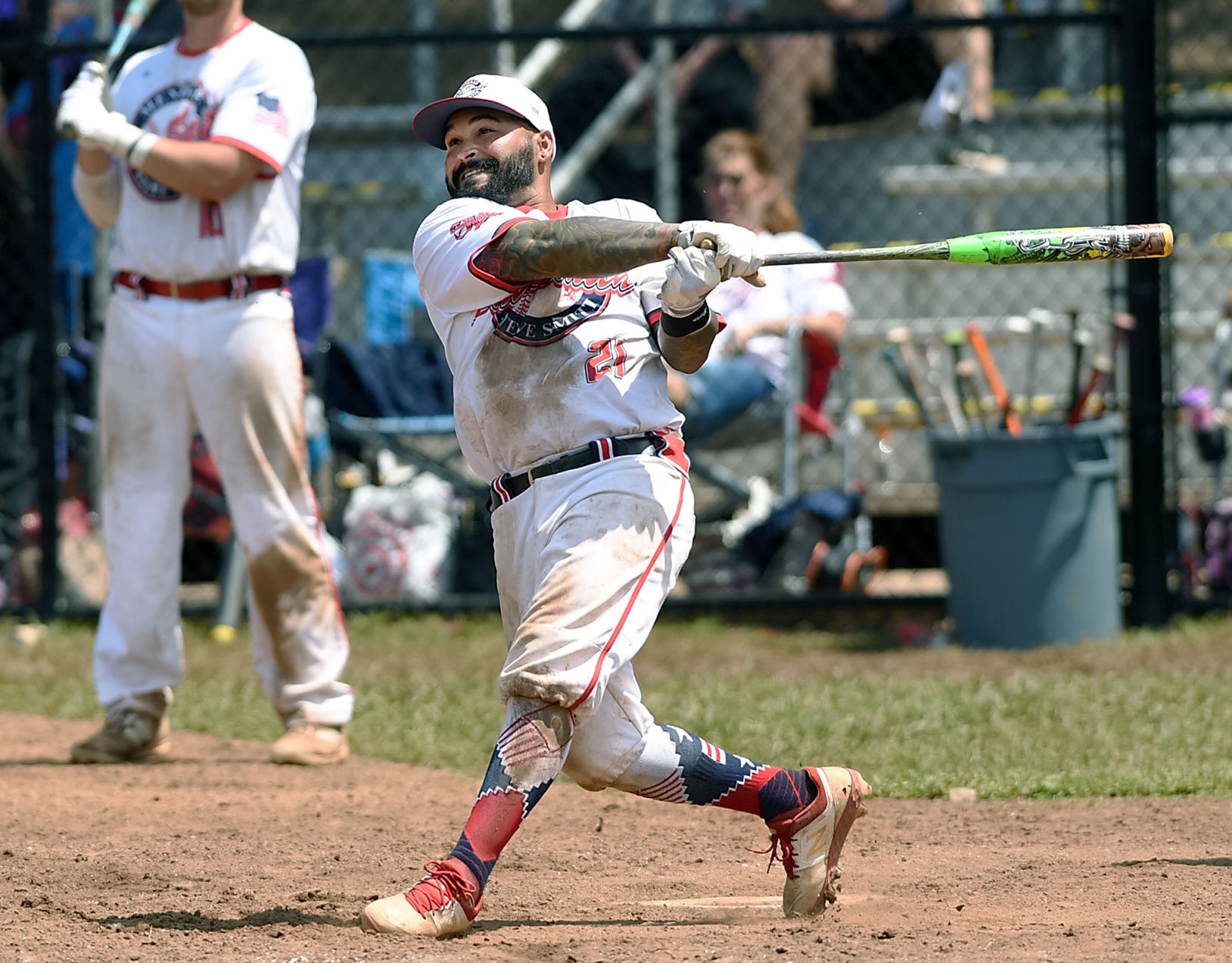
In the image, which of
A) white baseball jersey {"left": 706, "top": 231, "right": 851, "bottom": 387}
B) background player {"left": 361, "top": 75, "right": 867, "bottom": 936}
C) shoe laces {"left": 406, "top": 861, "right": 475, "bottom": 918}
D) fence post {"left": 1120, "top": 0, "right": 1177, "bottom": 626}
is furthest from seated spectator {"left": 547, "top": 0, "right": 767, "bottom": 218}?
shoe laces {"left": 406, "top": 861, "right": 475, "bottom": 918}

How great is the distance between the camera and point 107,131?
5.02 meters

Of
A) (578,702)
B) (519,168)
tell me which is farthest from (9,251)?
(578,702)

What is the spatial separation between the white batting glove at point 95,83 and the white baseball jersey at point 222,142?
0.09m

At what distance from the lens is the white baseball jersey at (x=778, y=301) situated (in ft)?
26.1

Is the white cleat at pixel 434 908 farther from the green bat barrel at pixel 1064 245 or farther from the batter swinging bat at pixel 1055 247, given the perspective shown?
the green bat barrel at pixel 1064 245

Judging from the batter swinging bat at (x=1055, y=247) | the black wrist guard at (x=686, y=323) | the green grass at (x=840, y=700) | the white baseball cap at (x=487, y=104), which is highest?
the white baseball cap at (x=487, y=104)

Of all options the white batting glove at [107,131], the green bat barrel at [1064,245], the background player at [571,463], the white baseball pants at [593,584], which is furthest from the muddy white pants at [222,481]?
the green bat barrel at [1064,245]

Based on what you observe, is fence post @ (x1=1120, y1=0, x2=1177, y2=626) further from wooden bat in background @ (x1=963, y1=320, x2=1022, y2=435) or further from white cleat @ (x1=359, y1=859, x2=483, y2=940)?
white cleat @ (x1=359, y1=859, x2=483, y2=940)

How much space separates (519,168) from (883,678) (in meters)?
3.45

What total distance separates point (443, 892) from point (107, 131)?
2.90 metres

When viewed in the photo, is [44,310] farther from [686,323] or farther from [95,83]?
[686,323]

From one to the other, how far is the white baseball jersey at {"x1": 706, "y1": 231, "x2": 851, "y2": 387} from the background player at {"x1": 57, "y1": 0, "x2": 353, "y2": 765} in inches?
123

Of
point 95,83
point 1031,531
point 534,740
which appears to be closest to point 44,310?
point 95,83

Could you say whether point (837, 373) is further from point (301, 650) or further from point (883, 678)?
point (301, 650)
